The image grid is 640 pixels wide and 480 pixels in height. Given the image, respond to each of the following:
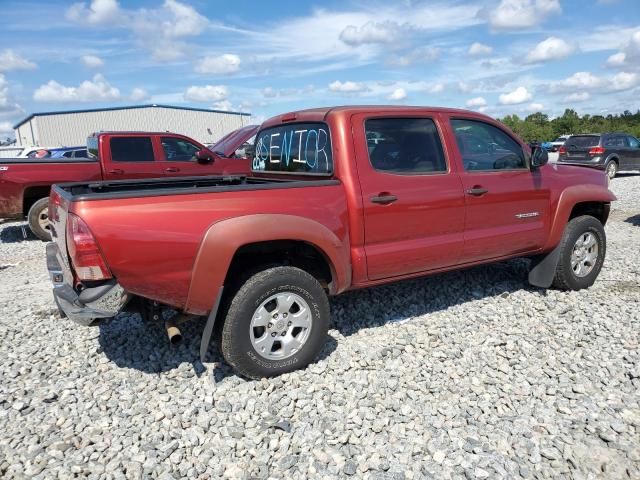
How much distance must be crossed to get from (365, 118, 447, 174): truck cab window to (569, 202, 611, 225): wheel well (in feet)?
6.57

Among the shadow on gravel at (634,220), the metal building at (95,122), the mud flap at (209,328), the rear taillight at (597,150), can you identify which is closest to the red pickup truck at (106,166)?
the mud flap at (209,328)

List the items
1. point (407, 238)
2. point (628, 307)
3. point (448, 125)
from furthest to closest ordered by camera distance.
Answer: point (628, 307) → point (448, 125) → point (407, 238)

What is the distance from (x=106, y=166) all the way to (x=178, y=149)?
4.41ft

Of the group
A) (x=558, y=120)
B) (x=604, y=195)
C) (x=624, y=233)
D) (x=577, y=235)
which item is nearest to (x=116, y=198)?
(x=577, y=235)

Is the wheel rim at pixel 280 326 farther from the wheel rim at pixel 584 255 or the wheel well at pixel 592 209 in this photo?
the wheel well at pixel 592 209

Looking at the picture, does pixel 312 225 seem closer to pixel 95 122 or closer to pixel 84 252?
pixel 84 252

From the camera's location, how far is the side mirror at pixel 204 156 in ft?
29.9

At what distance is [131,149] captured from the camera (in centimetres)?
902

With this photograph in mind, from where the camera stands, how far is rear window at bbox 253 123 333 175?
12.5 feet

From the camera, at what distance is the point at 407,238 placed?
12.8 ft

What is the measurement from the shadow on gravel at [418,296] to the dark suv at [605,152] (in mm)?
12615

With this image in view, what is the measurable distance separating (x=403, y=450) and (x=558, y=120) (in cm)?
5493

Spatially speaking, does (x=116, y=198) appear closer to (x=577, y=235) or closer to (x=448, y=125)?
(x=448, y=125)

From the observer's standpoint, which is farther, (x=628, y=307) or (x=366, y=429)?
(x=628, y=307)
